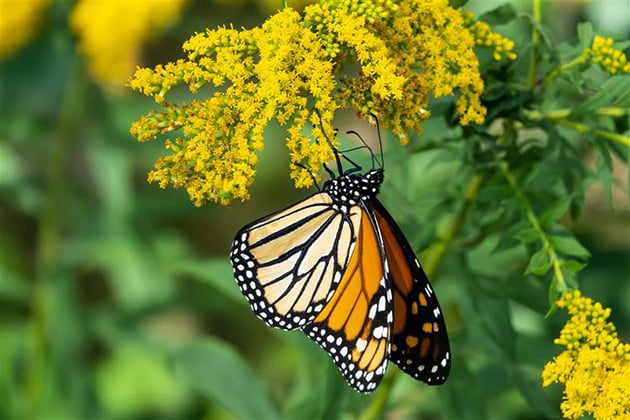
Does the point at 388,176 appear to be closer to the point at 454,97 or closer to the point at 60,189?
the point at 454,97

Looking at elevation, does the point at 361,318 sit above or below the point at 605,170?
below

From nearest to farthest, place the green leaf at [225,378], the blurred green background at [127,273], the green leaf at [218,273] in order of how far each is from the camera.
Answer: the green leaf at [218,273] < the green leaf at [225,378] < the blurred green background at [127,273]

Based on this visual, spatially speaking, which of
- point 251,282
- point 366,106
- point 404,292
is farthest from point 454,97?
point 251,282

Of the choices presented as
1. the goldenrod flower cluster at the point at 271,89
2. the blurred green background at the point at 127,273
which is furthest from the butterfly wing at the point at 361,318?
the blurred green background at the point at 127,273

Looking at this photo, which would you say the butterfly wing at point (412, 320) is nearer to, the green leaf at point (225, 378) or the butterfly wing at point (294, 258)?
the butterfly wing at point (294, 258)

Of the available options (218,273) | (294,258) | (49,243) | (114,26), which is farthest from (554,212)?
(49,243)

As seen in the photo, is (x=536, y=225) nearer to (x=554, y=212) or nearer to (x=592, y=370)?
(x=554, y=212)
